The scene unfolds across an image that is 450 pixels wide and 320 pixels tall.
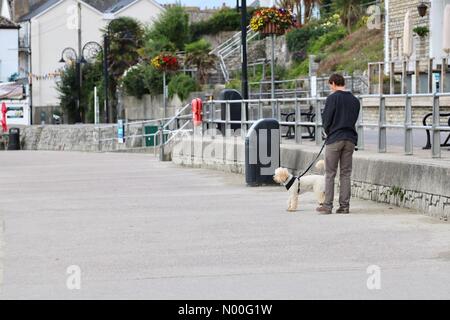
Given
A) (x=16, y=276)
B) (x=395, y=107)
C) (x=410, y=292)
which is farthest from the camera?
(x=395, y=107)

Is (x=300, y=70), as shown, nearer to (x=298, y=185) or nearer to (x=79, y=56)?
(x=79, y=56)

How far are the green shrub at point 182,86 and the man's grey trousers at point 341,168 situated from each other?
3870 centimetres

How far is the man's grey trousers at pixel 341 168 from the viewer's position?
1437 centimetres

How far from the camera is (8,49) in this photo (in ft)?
294

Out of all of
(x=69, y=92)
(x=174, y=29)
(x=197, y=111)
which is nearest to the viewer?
(x=197, y=111)

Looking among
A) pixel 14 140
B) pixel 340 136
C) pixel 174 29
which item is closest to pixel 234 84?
pixel 14 140

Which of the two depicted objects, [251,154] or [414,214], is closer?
[414,214]

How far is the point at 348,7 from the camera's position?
56188mm

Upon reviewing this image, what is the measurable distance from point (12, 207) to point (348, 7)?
4094 cm

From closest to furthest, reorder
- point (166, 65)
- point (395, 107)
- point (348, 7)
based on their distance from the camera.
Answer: point (395, 107) → point (166, 65) → point (348, 7)

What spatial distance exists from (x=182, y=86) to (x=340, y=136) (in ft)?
129

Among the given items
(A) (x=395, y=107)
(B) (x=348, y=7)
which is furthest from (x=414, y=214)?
(B) (x=348, y=7)

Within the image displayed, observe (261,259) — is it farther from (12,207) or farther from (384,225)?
(12,207)

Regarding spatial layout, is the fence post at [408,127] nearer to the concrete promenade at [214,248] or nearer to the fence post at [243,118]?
the concrete promenade at [214,248]
